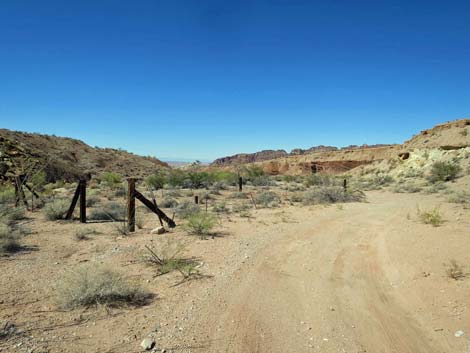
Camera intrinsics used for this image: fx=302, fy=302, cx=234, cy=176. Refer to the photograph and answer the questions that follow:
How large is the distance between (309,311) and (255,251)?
10.3 feet

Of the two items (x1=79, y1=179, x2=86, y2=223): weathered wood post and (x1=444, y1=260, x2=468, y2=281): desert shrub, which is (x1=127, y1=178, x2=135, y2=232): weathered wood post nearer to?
(x1=79, y1=179, x2=86, y2=223): weathered wood post

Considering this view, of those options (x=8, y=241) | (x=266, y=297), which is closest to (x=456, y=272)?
(x=266, y=297)

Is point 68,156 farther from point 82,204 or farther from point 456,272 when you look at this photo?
point 456,272

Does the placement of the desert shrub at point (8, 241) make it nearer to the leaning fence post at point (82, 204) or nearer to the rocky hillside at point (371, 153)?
the leaning fence post at point (82, 204)

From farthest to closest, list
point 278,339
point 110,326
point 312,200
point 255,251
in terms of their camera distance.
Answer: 1. point 312,200
2. point 255,251
3. point 110,326
4. point 278,339

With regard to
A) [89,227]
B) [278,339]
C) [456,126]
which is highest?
[456,126]

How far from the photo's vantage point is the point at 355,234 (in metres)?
9.16

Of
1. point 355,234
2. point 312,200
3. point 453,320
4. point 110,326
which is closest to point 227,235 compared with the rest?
point 355,234

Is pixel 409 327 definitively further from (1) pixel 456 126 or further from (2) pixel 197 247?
(1) pixel 456 126

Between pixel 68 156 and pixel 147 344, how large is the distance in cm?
4076

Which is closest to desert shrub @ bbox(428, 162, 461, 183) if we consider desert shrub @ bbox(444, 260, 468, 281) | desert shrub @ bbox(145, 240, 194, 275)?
desert shrub @ bbox(444, 260, 468, 281)

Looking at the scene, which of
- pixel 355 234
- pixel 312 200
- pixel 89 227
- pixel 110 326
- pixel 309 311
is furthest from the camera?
pixel 312 200

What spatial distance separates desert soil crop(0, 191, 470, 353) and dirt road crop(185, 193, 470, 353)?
0.02m

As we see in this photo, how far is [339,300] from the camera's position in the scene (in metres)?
4.84
